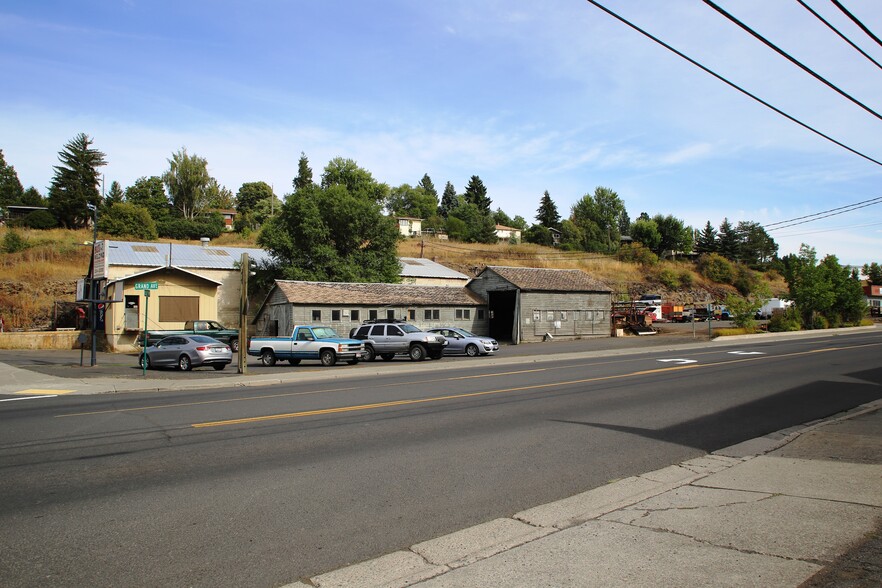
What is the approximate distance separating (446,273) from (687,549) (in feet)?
174

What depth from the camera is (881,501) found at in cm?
621

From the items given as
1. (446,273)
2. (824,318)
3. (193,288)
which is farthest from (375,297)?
(824,318)

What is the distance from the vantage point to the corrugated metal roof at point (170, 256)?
45438mm

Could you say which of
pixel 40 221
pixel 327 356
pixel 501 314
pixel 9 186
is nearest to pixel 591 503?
pixel 327 356

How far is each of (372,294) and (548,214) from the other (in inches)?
3283

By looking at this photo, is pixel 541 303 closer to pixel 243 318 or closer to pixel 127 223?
pixel 243 318

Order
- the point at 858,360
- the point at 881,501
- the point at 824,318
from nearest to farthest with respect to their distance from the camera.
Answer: the point at 881,501
the point at 858,360
the point at 824,318

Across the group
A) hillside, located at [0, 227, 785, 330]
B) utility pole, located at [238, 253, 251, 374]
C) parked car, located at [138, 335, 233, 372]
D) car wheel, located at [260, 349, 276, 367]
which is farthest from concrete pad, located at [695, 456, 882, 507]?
hillside, located at [0, 227, 785, 330]

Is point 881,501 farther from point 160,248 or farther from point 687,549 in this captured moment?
point 160,248

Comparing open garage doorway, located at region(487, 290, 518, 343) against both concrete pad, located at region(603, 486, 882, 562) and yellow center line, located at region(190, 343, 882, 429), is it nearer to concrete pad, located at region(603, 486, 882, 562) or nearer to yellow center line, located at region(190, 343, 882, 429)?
yellow center line, located at region(190, 343, 882, 429)

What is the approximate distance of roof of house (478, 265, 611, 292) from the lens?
46.0m

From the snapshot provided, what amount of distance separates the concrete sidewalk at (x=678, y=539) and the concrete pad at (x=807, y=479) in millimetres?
13

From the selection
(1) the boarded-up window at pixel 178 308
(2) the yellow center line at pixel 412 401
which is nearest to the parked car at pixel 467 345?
(2) the yellow center line at pixel 412 401

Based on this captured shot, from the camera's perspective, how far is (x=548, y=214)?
395 ft
